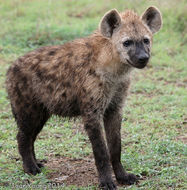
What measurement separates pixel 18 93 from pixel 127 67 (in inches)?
46.5

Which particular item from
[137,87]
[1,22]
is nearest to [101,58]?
[137,87]

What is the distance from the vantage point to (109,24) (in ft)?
14.8

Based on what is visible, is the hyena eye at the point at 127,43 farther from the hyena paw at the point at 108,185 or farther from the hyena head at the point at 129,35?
the hyena paw at the point at 108,185

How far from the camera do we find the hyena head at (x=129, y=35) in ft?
14.2

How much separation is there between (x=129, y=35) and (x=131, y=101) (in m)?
2.79

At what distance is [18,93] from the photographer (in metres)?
4.88

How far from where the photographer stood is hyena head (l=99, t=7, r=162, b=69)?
14.2ft

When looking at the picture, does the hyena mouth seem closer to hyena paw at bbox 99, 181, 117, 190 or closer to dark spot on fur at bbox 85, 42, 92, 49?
dark spot on fur at bbox 85, 42, 92, 49

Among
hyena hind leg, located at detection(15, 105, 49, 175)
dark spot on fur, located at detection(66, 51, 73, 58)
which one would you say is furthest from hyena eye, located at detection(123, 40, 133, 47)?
hyena hind leg, located at detection(15, 105, 49, 175)

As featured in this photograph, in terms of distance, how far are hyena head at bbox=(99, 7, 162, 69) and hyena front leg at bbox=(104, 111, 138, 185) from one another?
60 cm

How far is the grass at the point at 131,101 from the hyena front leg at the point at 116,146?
16 centimetres

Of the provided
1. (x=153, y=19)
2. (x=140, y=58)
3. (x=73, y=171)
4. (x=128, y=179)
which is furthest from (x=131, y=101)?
(x=140, y=58)

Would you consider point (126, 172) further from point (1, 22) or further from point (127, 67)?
point (1, 22)

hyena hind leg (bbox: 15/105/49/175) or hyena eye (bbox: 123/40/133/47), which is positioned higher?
Result: hyena eye (bbox: 123/40/133/47)
